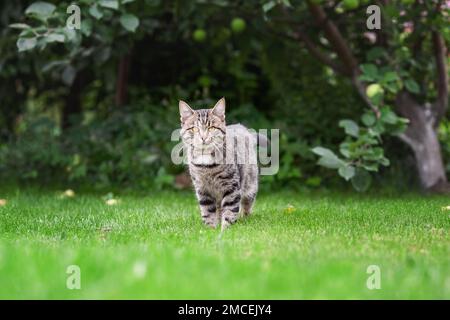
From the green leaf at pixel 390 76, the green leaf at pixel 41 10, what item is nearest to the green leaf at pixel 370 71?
the green leaf at pixel 390 76

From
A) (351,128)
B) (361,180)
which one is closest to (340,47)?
(351,128)

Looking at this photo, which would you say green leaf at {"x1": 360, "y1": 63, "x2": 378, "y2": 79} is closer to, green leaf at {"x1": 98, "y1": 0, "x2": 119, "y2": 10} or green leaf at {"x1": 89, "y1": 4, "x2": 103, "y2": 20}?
green leaf at {"x1": 98, "y1": 0, "x2": 119, "y2": 10}

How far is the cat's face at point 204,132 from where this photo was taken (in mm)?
4605

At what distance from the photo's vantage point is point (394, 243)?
3.67 metres

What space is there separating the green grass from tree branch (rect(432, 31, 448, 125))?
5.24 feet

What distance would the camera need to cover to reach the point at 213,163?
465 centimetres

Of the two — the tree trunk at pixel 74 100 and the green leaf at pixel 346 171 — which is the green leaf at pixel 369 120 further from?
the tree trunk at pixel 74 100

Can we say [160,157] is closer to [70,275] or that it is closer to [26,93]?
[26,93]

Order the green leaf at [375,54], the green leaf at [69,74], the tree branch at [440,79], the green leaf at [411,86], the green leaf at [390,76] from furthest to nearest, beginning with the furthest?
the green leaf at [69,74]
the tree branch at [440,79]
the green leaf at [375,54]
the green leaf at [411,86]
the green leaf at [390,76]

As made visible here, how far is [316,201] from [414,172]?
5.18 ft

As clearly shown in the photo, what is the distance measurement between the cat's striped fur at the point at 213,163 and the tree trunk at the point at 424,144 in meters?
2.48

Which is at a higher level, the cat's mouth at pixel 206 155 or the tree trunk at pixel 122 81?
the tree trunk at pixel 122 81

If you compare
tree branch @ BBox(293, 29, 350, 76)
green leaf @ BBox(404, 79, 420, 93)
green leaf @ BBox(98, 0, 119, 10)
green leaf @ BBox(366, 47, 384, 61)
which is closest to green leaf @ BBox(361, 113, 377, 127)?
green leaf @ BBox(404, 79, 420, 93)
